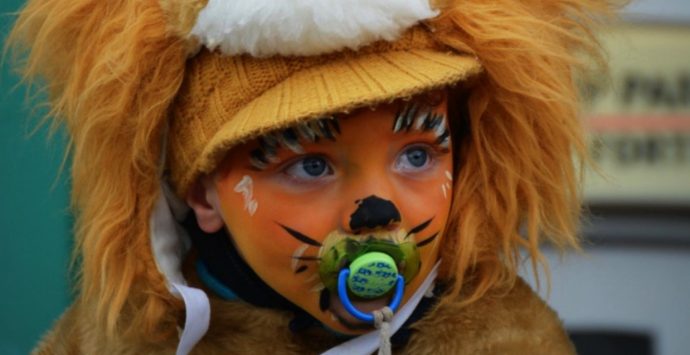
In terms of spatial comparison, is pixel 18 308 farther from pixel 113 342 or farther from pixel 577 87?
pixel 577 87

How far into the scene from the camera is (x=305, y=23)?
1.70m

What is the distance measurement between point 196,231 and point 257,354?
21 cm

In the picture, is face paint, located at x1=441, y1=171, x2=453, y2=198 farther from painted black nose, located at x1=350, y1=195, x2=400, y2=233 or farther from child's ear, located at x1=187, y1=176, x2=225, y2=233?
child's ear, located at x1=187, y1=176, x2=225, y2=233

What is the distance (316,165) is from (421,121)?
16 cm

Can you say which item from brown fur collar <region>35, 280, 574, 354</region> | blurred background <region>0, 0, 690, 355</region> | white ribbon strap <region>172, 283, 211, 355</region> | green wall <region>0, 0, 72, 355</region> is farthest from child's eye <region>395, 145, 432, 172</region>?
blurred background <region>0, 0, 690, 355</region>

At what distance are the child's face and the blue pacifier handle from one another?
1cm

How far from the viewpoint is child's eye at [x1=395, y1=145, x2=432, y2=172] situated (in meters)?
1.79

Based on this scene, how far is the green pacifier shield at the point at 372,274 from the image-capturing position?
1.72 metres

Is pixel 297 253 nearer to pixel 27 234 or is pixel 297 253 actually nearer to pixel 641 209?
pixel 27 234

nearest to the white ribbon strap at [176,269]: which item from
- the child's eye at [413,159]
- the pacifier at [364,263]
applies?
the pacifier at [364,263]

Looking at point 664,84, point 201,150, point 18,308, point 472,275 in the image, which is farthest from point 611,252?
point 201,150

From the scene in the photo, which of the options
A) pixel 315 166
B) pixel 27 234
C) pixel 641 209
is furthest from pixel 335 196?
pixel 641 209

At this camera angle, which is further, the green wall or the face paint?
the green wall

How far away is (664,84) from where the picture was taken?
377 centimetres
